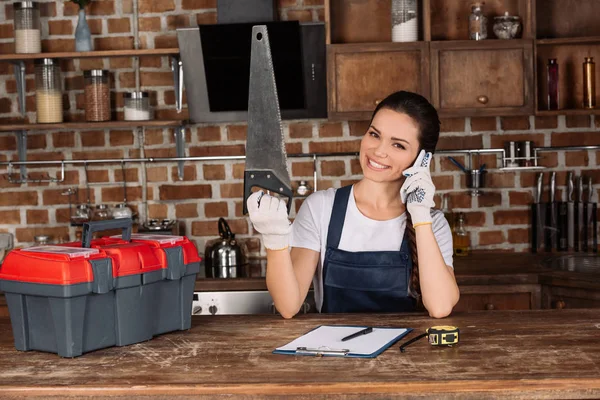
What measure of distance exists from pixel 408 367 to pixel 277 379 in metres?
0.26

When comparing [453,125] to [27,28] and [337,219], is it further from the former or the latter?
[27,28]

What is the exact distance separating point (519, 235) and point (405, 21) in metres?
1.13

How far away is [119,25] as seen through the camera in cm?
372

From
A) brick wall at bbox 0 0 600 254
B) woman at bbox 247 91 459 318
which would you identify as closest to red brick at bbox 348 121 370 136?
brick wall at bbox 0 0 600 254

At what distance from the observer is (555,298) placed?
307 centimetres

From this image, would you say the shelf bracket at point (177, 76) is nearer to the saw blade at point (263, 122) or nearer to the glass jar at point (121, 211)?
the glass jar at point (121, 211)

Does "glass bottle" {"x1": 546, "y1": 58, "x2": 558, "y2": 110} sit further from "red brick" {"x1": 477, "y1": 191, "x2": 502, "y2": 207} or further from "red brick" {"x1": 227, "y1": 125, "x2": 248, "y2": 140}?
"red brick" {"x1": 227, "y1": 125, "x2": 248, "y2": 140}

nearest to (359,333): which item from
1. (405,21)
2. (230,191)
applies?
(405,21)

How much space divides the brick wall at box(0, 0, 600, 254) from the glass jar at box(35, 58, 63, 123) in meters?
0.18

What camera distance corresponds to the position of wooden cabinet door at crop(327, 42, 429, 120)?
11.0 feet

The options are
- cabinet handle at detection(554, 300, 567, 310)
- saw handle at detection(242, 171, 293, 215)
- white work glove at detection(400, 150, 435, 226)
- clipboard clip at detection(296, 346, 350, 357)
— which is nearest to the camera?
clipboard clip at detection(296, 346, 350, 357)

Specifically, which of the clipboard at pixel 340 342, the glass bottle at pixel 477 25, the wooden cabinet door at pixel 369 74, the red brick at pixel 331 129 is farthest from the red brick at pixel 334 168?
the clipboard at pixel 340 342

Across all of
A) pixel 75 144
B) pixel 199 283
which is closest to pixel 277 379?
pixel 199 283

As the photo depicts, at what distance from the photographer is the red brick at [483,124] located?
144 inches
